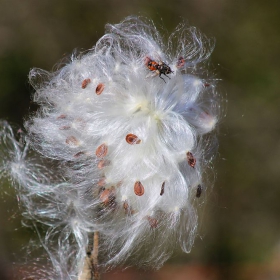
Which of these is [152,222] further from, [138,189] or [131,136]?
[131,136]

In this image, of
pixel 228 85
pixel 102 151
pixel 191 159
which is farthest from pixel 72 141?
pixel 228 85

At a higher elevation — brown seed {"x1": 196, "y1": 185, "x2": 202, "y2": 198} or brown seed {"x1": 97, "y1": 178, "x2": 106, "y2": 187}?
brown seed {"x1": 196, "y1": 185, "x2": 202, "y2": 198}

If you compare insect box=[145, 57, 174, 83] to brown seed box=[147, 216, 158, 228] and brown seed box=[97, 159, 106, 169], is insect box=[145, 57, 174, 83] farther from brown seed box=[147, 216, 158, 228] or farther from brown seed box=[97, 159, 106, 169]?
brown seed box=[147, 216, 158, 228]

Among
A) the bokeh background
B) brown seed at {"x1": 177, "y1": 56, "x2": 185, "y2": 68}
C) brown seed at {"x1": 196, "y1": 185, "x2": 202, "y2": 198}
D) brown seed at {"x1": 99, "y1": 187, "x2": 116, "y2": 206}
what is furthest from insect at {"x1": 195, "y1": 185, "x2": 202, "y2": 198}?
the bokeh background

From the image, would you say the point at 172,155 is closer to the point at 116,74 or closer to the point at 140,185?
the point at 140,185

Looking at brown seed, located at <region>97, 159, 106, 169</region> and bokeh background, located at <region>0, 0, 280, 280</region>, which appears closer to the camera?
brown seed, located at <region>97, 159, 106, 169</region>

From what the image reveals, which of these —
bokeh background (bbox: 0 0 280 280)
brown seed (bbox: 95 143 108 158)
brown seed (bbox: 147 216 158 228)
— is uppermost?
bokeh background (bbox: 0 0 280 280)

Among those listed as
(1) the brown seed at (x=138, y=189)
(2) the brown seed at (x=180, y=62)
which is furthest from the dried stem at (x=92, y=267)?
(2) the brown seed at (x=180, y=62)
